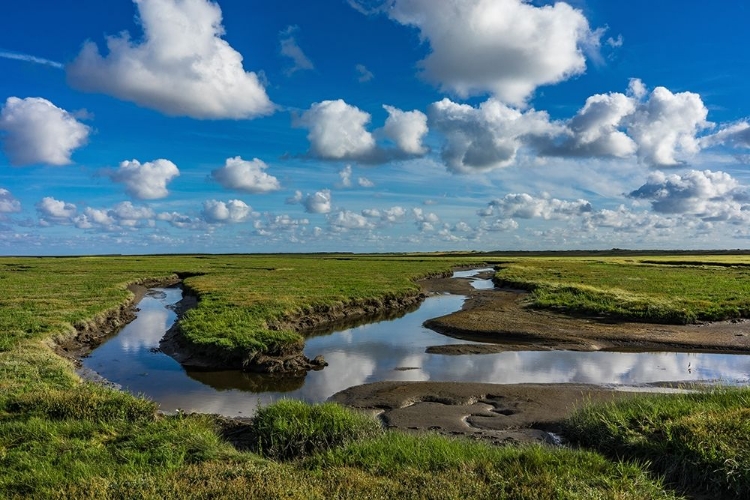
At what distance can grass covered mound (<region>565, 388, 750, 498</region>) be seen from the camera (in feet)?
→ 27.8

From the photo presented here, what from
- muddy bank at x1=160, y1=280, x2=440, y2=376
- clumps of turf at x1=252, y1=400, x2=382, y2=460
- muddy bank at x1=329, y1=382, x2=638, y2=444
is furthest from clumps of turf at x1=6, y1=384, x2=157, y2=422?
muddy bank at x1=160, y1=280, x2=440, y2=376

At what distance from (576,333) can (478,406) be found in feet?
51.9

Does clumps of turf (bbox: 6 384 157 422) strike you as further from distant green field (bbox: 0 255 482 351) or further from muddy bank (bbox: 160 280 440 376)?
distant green field (bbox: 0 255 482 351)

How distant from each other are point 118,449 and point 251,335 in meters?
13.4

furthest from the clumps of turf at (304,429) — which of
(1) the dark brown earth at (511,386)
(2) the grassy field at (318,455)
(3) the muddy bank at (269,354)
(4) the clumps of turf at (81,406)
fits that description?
(3) the muddy bank at (269,354)

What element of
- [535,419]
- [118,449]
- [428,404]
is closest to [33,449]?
[118,449]

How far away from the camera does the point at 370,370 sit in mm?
20953

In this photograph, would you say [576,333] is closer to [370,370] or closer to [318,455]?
[370,370]

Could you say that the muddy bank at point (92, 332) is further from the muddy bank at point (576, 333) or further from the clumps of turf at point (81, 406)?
the muddy bank at point (576, 333)

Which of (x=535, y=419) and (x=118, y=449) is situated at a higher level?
(x=118, y=449)

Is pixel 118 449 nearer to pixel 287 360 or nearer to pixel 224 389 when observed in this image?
pixel 224 389

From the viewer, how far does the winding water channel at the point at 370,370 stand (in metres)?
17.6

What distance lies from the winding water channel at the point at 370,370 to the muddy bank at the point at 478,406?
1.65 meters

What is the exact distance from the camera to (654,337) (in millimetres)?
27625
